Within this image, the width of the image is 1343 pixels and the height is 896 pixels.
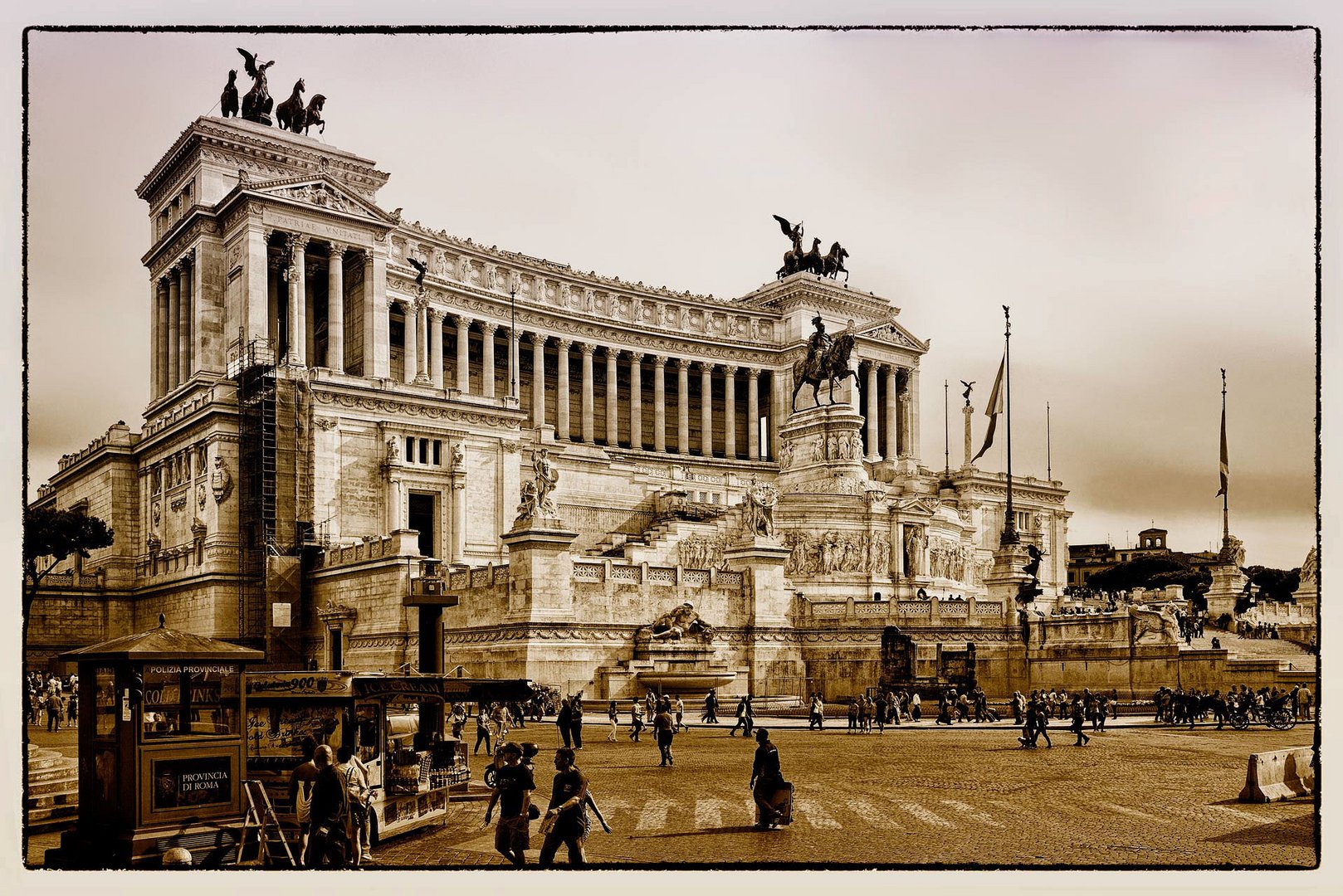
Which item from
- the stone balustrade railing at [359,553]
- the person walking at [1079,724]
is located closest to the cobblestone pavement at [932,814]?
the person walking at [1079,724]

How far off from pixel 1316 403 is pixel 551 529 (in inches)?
859

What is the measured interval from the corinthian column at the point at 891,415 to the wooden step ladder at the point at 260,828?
79.7 meters

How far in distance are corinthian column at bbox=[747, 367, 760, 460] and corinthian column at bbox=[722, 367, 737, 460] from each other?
3.64 ft

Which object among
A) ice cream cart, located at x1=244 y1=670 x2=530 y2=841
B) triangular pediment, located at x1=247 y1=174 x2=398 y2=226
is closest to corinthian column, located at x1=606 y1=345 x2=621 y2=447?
triangular pediment, located at x1=247 y1=174 x2=398 y2=226

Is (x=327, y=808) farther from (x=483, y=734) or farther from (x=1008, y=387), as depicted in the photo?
(x=1008, y=387)

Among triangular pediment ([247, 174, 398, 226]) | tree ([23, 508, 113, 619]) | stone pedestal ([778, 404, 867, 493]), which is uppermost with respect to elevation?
triangular pediment ([247, 174, 398, 226])

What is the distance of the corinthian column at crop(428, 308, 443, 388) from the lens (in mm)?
70688

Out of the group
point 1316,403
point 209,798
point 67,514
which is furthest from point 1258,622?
point 209,798

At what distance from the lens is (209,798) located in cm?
1564

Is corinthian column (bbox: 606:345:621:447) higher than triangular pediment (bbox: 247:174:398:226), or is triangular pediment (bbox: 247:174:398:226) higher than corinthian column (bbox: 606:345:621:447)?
triangular pediment (bbox: 247:174:398:226)

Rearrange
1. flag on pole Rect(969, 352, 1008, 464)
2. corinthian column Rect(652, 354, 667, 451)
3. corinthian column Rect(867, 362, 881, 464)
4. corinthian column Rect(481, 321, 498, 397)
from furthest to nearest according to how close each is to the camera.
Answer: corinthian column Rect(867, 362, 881, 464), corinthian column Rect(652, 354, 667, 451), corinthian column Rect(481, 321, 498, 397), flag on pole Rect(969, 352, 1008, 464)

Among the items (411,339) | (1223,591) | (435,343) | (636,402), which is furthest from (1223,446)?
(636,402)

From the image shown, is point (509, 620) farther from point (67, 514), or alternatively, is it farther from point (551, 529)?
point (67, 514)

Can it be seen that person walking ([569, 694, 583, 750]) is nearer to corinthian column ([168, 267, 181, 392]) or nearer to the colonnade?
the colonnade
